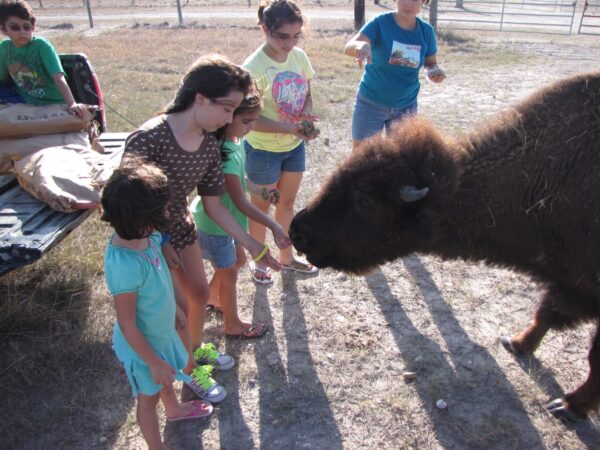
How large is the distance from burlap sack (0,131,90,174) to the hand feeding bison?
2.36 metres

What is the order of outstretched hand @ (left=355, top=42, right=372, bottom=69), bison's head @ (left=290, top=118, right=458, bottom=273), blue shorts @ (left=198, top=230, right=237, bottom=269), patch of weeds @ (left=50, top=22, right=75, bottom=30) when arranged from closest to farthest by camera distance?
1. bison's head @ (left=290, top=118, right=458, bottom=273)
2. blue shorts @ (left=198, top=230, right=237, bottom=269)
3. outstretched hand @ (left=355, top=42, right=372, bottom=69)
4. patch of weeds @ (left=50, top=22, right=75, bottom=30)

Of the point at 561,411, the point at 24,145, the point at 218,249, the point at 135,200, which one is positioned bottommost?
the point at 561,411

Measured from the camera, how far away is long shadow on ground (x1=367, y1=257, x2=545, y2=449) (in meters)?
3.02

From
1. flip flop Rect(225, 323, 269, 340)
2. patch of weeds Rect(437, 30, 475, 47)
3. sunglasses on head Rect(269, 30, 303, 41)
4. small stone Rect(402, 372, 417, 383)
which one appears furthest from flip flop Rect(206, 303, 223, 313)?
patch of weeds Rect(437, 30, 475, 47)

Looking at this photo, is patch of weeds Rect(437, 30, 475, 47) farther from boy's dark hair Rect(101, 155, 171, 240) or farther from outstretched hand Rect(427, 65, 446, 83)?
boy's dark hair Rect(101, 155, 171, 240)

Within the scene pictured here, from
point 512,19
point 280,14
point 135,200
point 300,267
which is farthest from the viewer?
point 512,19

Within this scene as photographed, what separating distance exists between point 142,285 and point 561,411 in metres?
2.68

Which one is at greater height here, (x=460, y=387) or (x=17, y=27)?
(x=17, y=27)

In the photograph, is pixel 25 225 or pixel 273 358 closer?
pixel 25 225

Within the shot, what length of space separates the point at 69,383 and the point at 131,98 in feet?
26.8

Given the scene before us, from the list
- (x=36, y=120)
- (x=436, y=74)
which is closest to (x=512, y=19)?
(x=436, y=74)

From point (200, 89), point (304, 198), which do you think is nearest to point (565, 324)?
point (200, 89)

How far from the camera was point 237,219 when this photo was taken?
3525 millimetres

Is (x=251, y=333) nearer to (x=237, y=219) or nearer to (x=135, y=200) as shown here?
(x=237, y=219)
